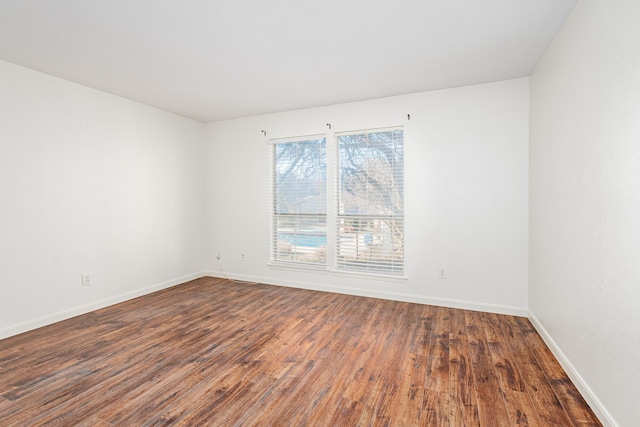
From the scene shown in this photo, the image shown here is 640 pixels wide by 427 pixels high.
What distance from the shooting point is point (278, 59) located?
2.98 metres

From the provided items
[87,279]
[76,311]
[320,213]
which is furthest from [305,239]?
[76,311]

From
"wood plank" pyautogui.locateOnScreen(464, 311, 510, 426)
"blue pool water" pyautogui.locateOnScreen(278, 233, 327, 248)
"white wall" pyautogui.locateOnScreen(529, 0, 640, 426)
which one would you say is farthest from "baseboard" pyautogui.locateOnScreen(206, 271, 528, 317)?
"white wall" pyautogui.locateOnScreen(529, 0, 640, 426)

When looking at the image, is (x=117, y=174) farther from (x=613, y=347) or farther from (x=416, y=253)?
(x=613, y=347)

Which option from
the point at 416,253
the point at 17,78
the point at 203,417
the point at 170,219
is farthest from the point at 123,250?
the point at 416,253

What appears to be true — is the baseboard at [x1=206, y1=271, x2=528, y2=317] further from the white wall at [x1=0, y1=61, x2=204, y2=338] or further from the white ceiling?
the white ceiling

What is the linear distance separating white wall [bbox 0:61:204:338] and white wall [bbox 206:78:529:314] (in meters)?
2.07

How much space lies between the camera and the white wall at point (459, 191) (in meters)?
3.49

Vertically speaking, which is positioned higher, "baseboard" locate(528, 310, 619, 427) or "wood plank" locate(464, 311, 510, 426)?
"baseboard" locate(528, 310, 619, 427)

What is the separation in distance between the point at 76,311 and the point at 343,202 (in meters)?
3.44

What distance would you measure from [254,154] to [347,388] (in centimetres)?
377

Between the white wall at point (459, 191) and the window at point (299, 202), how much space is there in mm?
265

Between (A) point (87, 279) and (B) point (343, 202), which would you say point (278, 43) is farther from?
(A) point (87, 279)

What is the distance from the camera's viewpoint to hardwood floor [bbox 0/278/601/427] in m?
1.87

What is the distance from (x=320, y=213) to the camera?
4.59 meters
